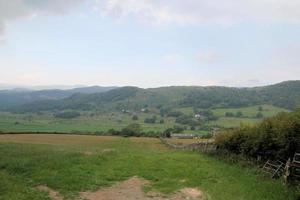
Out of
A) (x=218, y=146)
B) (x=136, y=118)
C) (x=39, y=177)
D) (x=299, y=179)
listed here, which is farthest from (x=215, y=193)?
(x=136, y=118)

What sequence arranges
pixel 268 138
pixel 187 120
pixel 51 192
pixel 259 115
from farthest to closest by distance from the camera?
pixel 187 120 < pixel 259 115 < pixel 268 138 < pixel 51 192

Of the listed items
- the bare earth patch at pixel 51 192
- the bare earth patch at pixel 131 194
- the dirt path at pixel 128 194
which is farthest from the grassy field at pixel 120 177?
the bare earth patch at pixel 131 194

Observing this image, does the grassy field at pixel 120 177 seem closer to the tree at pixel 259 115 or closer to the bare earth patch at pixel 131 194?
the bare earth patch at pixel 131 194

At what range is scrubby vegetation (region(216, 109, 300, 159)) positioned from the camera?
29.6m

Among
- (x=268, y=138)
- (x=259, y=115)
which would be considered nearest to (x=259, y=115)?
(x=259, y=115)

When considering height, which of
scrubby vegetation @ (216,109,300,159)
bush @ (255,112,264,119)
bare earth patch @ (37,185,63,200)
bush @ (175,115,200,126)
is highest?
scrubby vegetation @ (216,109,300,159)

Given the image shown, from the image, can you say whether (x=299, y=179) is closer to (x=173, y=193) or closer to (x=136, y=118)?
(x=173, y=193)

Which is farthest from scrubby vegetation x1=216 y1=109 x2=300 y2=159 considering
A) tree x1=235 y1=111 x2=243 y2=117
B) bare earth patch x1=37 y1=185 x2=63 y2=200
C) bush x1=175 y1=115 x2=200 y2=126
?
tree x1=235 y1=111 x2=243 y2=117

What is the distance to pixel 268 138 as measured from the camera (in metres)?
34.9

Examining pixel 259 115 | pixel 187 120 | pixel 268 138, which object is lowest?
A: pixel 187 120

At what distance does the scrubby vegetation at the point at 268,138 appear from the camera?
29562mm

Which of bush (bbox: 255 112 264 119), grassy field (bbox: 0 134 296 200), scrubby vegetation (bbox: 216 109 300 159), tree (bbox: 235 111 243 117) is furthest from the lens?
tree (bbox: 235 111 243 117)

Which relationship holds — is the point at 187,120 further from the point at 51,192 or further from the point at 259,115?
the point at 51,192

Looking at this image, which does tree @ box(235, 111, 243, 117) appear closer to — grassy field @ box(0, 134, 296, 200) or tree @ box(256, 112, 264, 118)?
tree @ box(256, 112, 264, 118)
